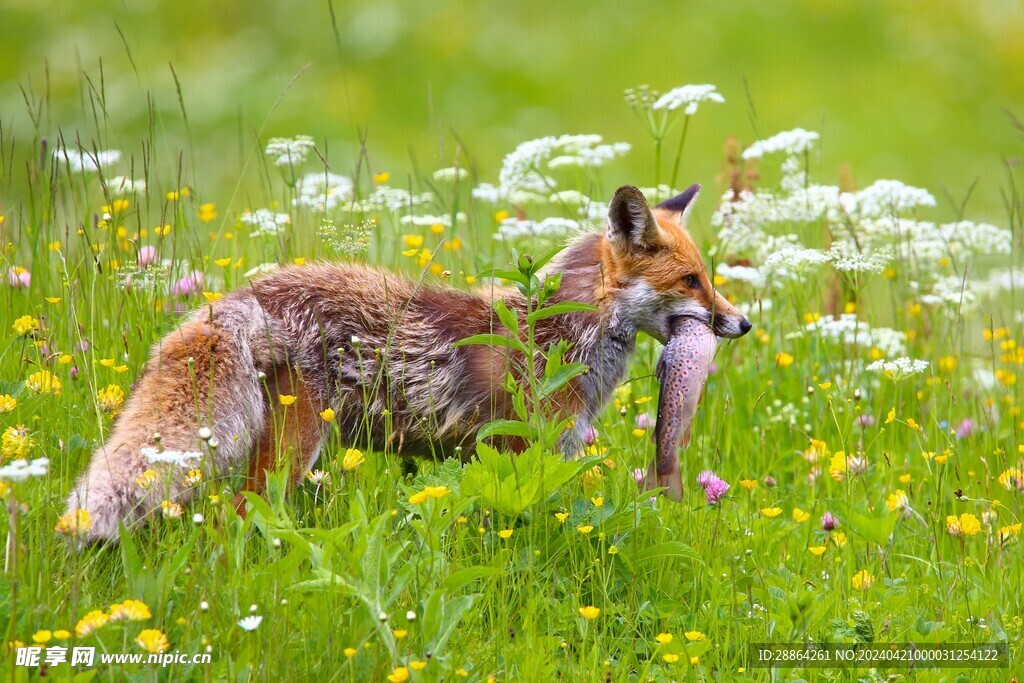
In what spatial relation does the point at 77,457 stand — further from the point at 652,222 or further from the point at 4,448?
the point at 652,222

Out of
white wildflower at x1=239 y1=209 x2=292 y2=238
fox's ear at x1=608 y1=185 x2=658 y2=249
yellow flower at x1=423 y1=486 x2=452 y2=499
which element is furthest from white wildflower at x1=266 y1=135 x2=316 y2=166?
yellow flower at x1=423 y1=486 x2=452 y2=499

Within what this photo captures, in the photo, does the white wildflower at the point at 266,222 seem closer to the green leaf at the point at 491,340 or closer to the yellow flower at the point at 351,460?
the yellow flower at the point at 351,460

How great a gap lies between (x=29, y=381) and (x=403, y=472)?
5.64 ft

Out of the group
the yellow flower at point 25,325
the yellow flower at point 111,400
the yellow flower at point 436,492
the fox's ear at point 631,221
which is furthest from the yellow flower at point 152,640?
the fox's ear at point 631,221

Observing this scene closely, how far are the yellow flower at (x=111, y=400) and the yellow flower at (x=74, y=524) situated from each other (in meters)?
1.12

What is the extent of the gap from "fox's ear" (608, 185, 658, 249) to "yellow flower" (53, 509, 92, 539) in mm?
2778

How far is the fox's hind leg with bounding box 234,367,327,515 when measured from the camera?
184 inches

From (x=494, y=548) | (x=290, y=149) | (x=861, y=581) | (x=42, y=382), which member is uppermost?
(x=290, y=149)

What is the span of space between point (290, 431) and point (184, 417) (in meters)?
0.47

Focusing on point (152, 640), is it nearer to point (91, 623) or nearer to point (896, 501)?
point (91, 623)

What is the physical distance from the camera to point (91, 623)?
3223 millimetres

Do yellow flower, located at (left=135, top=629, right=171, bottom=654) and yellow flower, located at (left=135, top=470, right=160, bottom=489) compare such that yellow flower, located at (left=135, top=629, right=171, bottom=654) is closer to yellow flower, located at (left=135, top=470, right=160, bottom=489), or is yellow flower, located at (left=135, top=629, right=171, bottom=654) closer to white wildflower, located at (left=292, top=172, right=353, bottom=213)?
yellow flower, located at (left=135, top=470, right=160, bottom=489)

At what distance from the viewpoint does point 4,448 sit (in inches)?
168

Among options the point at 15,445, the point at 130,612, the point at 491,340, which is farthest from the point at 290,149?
the point at 130,612
